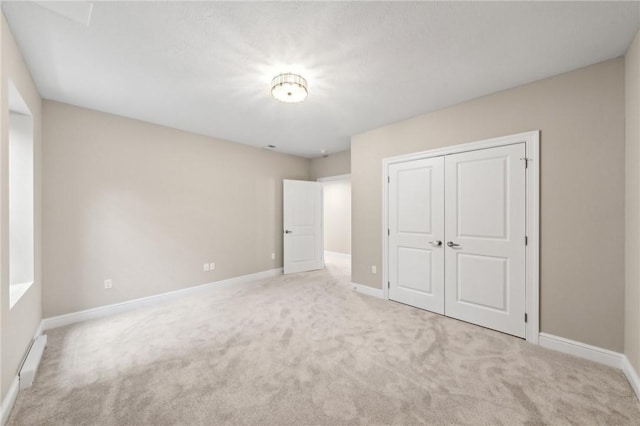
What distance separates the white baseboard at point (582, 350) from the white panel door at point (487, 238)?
0.20 metres

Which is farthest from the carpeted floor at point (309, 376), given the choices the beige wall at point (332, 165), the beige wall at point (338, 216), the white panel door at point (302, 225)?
the beige wall at point (338, 216)

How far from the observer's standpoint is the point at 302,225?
18.1ft

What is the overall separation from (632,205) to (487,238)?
3.50ft

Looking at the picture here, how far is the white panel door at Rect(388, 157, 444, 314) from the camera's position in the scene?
3.17 metres

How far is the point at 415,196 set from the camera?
3391mm

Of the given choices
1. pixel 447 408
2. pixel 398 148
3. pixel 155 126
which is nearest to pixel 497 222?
pixel 398 148

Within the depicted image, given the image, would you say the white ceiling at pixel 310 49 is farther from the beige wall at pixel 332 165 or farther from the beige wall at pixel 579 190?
the beige wall at pixel 332 165

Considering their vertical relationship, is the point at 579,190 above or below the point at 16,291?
above

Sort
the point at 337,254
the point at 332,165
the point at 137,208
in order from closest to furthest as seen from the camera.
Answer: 1. the point at 137,208
2. the point at 332,165
3. the point at 337,254

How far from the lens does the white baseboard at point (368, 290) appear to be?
3800 mm

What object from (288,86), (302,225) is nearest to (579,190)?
(288,86)

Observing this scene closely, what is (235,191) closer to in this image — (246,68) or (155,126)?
(155,126)

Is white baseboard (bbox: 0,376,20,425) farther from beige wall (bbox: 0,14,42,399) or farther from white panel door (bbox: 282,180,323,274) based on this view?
white panel door (bbox: 282,180,323,274)

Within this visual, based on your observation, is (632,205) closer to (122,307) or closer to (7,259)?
(7,259)
